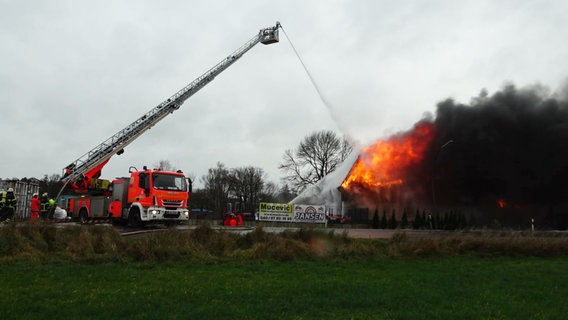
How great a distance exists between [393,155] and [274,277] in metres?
40.3

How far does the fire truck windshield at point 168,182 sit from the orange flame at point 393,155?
→ 31057 millimetres

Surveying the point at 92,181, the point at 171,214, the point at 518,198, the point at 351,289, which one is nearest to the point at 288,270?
the point at 351,289

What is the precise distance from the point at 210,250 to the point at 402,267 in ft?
17.8

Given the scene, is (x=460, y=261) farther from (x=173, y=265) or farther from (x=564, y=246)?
(x=173, y=265)

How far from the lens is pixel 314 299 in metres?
7.89

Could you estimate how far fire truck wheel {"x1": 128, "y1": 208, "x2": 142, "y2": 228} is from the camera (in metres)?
20.8

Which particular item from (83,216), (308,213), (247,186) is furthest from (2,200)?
(247,186)

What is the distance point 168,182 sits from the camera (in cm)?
2106

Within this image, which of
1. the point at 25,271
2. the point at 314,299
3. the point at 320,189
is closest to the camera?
the point at 314,299

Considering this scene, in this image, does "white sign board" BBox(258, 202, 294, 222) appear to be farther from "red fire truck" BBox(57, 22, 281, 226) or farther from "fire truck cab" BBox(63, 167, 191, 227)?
"fire truck cab" BBox(63, 167, 191, 227)

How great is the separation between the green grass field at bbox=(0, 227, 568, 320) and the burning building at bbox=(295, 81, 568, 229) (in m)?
29.9

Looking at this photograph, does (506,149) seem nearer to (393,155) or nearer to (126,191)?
(393,155)

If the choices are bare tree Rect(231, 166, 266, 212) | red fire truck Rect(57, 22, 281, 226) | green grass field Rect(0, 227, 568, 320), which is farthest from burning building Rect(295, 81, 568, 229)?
bare tree Rect(231, 166, 266, 212)

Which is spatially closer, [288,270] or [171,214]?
[288,270]
